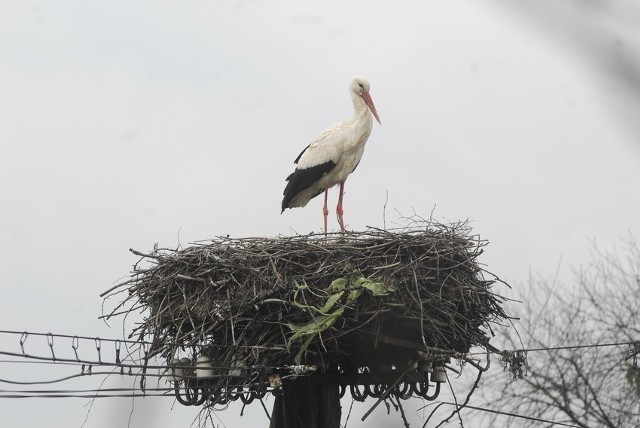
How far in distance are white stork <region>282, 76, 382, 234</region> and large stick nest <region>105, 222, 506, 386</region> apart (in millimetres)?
2150

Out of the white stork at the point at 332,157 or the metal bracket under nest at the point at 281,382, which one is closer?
the metal bracket under nest at the point at 281,382

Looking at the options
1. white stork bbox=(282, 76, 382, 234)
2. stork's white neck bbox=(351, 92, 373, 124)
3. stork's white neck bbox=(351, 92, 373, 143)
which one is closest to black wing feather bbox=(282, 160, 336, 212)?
white stork bbox=(282, 76, 382, 234)

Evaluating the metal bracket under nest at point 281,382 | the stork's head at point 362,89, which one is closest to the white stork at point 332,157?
the stork's head at point 362,89

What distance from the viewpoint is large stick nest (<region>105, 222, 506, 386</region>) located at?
7.33m

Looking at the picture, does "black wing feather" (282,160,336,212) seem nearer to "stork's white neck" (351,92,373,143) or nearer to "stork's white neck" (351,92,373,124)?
"stork's white neck" (351,92,373,143)

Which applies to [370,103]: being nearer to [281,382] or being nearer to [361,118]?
[361,118]

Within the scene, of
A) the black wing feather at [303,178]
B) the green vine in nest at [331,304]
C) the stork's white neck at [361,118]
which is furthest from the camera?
the stork's white neck at [361,118]

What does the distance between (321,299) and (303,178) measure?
292cm

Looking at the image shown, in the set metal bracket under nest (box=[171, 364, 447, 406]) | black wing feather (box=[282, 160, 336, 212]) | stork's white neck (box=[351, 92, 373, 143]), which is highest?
stork's white neck (box=[351, 92, 373, 143])

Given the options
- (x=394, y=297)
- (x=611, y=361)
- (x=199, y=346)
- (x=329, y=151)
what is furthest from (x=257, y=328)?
(x=611, y=361)

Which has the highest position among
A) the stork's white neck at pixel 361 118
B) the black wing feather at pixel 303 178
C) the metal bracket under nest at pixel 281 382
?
the stork's white neck at pixel 361 118

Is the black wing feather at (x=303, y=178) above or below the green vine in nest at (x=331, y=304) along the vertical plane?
above

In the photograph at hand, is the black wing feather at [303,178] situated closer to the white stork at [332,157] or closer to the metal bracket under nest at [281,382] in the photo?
the white stork at [332,157]

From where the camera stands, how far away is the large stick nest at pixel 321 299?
7.33 meters
